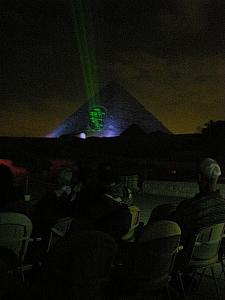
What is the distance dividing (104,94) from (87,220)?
259ft

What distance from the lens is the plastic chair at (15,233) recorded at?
360cm

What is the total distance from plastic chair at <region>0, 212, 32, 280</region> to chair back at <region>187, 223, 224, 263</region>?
4.24ft

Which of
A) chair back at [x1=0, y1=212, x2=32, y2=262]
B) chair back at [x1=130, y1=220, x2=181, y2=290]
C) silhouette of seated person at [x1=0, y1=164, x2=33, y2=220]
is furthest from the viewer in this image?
silhouette of seated person at [x1=0, y1=164, x2=33, y2=220]

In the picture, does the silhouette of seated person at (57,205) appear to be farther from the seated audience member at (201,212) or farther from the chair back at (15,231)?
the seated audience member at (201,212)

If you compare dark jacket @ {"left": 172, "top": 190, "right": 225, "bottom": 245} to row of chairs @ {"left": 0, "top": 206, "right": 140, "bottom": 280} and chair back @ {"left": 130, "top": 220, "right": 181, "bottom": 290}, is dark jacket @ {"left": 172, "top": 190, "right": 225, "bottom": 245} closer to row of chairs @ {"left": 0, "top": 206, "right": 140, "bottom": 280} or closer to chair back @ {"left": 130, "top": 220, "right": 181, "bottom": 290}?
chair back @ {"left": 130, "top": 220, "right": 181, "bottom": 290}

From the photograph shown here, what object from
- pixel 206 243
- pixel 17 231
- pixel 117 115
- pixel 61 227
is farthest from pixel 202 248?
pixel 117 115

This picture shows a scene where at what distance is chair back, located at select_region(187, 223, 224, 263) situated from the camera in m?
3.93

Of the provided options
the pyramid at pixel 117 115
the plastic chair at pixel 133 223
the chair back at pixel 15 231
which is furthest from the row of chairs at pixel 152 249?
the pyramid at pixel 117 115

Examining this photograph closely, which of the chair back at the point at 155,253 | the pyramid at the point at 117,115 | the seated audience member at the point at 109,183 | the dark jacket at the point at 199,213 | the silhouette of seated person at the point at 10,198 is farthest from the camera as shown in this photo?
the pyramid at the point at 117,115

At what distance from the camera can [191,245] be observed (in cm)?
394

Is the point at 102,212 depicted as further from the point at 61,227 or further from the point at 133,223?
the point at 133,223

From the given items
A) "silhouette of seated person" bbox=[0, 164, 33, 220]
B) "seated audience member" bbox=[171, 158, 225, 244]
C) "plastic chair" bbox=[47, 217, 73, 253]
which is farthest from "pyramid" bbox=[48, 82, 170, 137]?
"plastic chair" bbox=[47, 217, 73, 253]

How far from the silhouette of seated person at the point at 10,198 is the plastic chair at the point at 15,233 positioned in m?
0.55

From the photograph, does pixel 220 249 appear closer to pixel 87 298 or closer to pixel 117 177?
pixel 117 177
